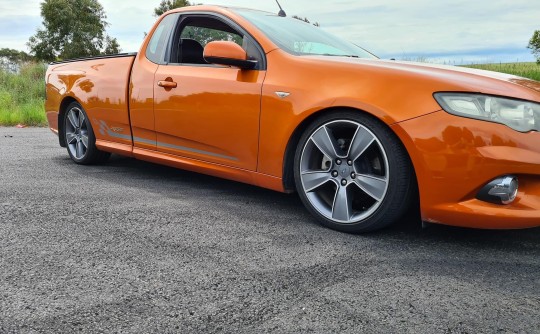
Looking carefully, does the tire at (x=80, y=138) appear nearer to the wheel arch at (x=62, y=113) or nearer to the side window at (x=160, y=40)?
the wheel arch at (x=62, y=113)

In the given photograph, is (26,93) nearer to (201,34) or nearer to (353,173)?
(201,34)

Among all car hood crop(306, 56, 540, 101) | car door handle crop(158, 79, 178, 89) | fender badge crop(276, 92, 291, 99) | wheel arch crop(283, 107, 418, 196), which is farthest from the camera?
car door handle crop(158, 79, 178, 89)

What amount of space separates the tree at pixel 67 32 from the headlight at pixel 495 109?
5889 cm

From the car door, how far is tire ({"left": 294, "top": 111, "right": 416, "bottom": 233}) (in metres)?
0.45

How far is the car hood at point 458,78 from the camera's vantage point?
9.50 feet

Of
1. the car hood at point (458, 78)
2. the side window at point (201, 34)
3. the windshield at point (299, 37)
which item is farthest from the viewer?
the side window at point (201, 34)

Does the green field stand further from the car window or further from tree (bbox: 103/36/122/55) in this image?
tree (bbox: 103/36/122/55)

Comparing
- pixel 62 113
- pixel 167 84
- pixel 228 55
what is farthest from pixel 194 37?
pixel 62 113

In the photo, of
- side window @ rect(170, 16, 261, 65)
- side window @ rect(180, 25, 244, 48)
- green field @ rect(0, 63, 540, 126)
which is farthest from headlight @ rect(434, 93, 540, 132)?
green field @ rect(0, 63, 540, 126)

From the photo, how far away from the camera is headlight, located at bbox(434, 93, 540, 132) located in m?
2.81

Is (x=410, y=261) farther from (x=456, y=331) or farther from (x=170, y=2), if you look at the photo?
(x=170, y=2)

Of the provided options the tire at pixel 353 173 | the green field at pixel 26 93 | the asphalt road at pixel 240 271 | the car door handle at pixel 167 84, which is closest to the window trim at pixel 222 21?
the car door handle at pixel 167 84

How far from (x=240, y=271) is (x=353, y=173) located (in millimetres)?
1027

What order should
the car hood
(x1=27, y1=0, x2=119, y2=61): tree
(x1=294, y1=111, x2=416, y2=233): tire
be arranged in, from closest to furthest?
the car hood → (x1=294, y1=111, x2=416, y2=233): tire → (x1=27, y1=0, x2=119, y2=61): tree
